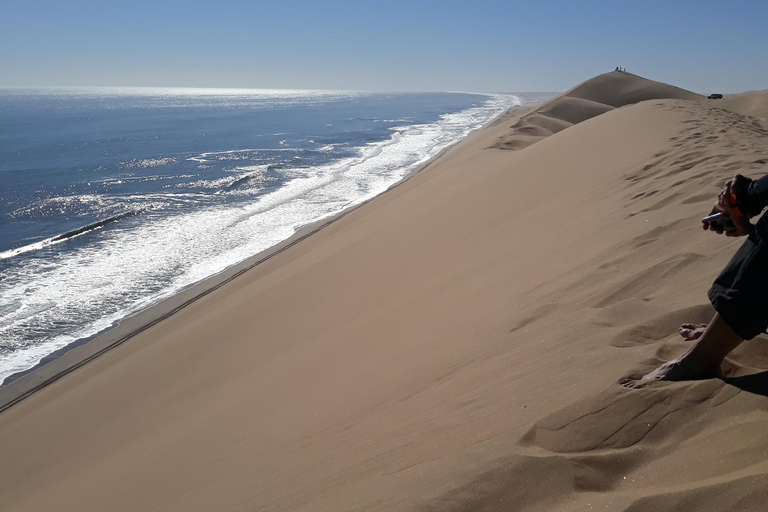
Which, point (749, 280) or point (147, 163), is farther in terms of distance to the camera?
point (147, 163)

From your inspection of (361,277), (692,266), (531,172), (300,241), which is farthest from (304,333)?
(300,241)

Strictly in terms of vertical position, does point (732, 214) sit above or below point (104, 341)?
above

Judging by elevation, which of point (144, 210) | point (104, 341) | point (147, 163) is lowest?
point (104, 341)

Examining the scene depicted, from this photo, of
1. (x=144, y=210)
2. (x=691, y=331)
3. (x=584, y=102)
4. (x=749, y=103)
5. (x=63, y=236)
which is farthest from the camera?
(x=584, y=102)

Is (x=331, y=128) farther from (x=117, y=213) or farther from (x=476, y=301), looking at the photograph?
(x=476, y=301)

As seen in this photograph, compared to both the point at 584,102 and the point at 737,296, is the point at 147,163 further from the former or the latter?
the point at 737,296

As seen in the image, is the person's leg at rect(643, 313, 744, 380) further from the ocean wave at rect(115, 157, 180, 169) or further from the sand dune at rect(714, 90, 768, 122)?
the ocean wave at rect(115, 157, 180, 169)

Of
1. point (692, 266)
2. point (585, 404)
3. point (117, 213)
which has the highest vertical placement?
point (692, 266)

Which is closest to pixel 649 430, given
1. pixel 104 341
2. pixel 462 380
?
pixel 462 380
